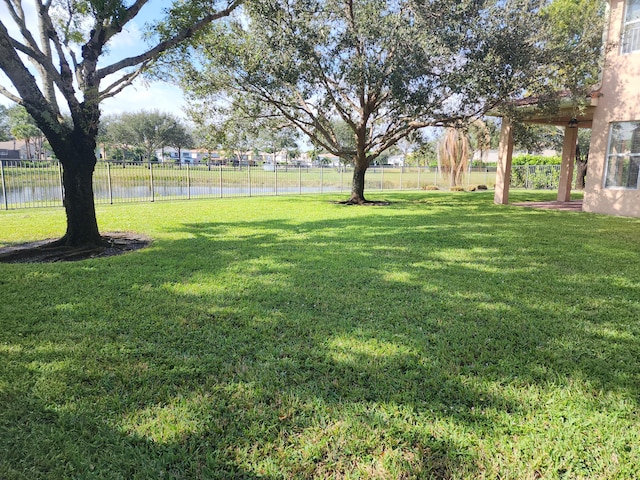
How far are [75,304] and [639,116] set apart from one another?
13.8m

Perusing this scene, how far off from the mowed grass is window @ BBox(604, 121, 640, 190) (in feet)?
24.0

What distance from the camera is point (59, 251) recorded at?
20.7 feet

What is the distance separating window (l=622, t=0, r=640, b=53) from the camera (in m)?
10.9

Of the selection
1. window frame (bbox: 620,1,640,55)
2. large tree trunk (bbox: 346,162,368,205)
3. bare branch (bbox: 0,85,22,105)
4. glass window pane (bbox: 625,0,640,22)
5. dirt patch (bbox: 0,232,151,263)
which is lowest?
dirt patch (bbox: 0,232,151,263)

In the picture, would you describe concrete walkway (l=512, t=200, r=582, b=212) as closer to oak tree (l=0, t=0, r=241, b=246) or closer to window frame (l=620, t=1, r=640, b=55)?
window frame (l=620, t=1, r=640, b=55)

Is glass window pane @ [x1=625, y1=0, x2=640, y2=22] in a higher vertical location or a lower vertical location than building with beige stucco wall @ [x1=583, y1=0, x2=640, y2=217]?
higher

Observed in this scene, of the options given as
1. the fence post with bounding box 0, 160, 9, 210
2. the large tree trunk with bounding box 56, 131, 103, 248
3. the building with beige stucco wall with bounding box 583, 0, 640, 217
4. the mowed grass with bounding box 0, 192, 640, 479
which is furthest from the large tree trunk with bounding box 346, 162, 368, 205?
the fence post with bounding box 0, 160, 9, 210

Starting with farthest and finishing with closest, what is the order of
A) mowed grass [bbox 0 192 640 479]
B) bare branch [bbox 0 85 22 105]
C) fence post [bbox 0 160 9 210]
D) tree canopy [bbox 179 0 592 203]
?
fence post [bbox 0 160 9 210]
tree canopy [bbox 179 0 592 203]
bare branch [bbox 0 85 22 105]
mowed grass [bbox 0 192 640 479]

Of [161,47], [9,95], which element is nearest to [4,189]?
[9,95]

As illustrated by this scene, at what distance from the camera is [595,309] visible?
12.9 feet

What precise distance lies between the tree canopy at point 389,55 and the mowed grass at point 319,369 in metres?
6.63

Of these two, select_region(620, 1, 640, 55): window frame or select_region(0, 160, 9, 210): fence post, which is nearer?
select_region(620, 1, 640, 55): window frame

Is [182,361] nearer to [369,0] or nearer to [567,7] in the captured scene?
[369,0]

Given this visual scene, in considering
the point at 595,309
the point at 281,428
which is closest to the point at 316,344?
the point at 281,428
